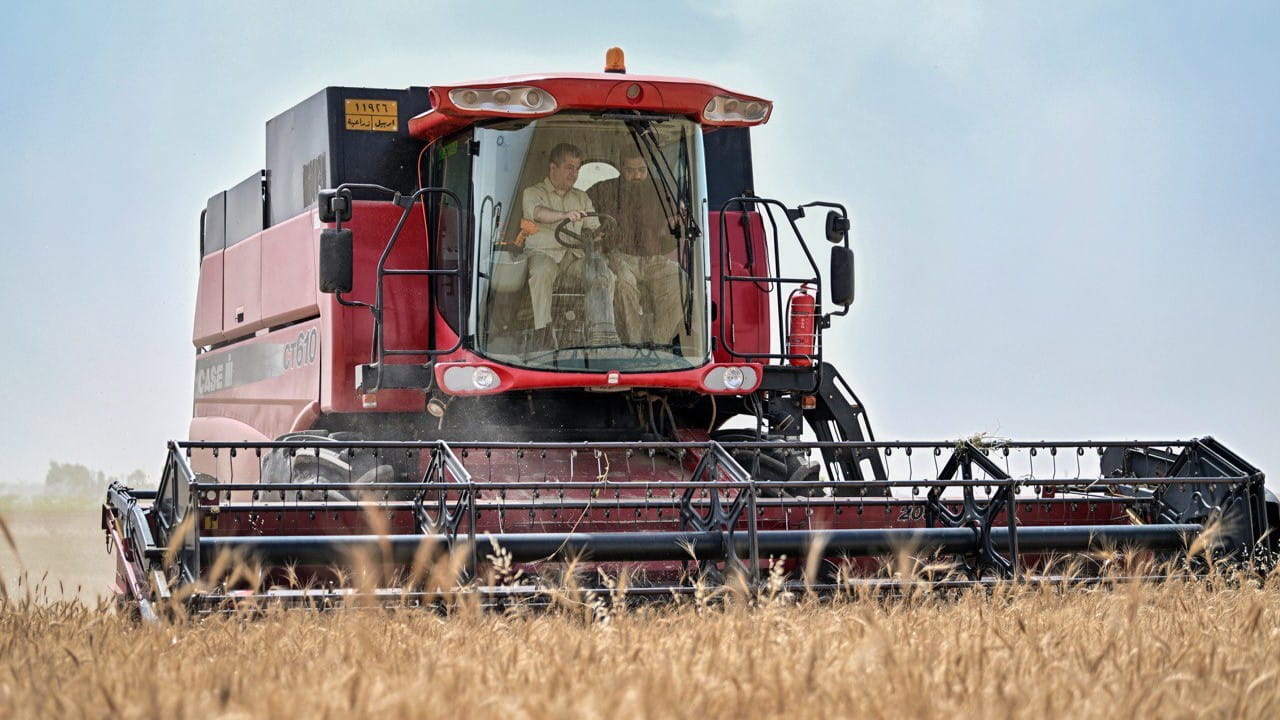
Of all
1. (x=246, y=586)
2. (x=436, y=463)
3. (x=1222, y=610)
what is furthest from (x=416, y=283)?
(x=1222, y=610)

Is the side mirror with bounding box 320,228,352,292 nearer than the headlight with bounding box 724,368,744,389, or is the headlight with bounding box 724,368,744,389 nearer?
the side mirror with bounding box 320,228,352,292

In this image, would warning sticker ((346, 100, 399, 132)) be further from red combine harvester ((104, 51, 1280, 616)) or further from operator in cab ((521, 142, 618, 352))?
operator in cab ((521, 142, 618, 352))

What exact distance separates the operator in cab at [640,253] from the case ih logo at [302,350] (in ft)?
5.33

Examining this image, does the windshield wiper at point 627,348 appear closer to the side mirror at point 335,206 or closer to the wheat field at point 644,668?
the side mirror at point 335,206

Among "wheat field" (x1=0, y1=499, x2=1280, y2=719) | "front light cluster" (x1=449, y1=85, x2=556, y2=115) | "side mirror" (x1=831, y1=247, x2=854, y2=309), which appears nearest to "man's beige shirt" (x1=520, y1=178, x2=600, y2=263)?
"front light cluster" (x1=449, y1=85, x2=556, y2=115)

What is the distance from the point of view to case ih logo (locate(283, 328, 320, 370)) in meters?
7.40

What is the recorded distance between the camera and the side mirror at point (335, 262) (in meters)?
6.45

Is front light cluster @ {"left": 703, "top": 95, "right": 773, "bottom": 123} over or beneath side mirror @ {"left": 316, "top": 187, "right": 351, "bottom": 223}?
over

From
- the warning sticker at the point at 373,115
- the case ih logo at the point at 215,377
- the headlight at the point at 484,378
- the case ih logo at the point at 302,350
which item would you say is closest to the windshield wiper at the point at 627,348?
the headlight at the point at 484,378

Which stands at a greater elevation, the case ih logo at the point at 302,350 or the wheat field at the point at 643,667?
the case ih logo at the point at 302,350

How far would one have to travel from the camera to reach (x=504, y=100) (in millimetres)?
6664

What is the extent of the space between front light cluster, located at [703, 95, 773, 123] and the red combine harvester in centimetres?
1

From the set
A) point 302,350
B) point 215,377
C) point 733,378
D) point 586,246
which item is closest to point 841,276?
point 733,378

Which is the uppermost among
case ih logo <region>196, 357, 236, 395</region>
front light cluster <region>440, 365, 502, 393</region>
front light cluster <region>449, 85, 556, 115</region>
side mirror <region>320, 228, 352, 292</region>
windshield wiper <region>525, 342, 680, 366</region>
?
front light cluster <region>449, 85, 556, 115</region>
